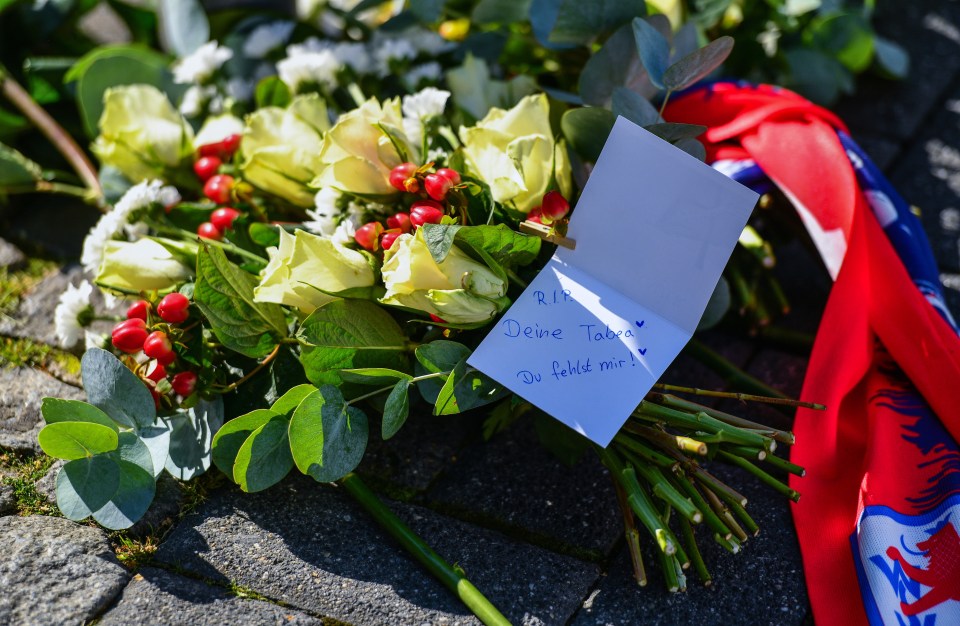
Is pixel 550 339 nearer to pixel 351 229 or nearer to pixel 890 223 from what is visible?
pixel 351 229

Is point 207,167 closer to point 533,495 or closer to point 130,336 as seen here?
point 130,336

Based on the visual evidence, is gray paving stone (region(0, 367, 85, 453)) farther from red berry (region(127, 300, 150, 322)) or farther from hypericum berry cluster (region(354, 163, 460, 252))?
hypericum berry cluster (region(354, 163, 460, 252))

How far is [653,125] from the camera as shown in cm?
100

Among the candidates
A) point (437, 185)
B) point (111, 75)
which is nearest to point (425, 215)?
point (437, 185)

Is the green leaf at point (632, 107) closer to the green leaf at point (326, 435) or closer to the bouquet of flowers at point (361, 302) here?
the bouquet of flowers at point (361, 302)

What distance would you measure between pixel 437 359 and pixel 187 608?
1.22 feet

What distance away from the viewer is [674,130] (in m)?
1.00

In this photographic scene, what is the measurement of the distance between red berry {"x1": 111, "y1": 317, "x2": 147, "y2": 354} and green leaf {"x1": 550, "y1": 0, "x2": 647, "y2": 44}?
0.71 metres

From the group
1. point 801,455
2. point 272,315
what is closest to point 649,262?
point 801,455

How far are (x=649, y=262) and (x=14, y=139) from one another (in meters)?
1.32

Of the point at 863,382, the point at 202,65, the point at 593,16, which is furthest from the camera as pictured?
the point at 202,65

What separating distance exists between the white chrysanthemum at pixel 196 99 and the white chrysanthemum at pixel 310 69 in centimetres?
17

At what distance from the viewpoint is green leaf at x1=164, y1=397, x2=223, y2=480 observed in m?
1.02

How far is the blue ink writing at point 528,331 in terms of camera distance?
95 cm
